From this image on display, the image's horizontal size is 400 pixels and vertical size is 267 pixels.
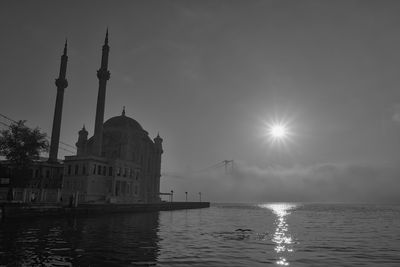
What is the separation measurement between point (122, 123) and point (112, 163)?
53.1 ft

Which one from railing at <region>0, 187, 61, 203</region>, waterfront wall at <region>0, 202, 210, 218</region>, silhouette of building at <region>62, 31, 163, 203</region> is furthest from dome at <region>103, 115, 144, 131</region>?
railing at <region>0, 187, 61, 203</region>

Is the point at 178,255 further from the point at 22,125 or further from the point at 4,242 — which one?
the point at 22,125

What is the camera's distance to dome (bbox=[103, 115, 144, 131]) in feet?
315

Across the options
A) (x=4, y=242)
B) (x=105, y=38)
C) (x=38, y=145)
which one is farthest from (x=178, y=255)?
(x=105, y=38)

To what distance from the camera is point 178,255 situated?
23.0 metres

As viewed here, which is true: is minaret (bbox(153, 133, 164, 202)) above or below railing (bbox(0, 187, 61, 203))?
above

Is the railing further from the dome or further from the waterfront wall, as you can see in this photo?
the dome

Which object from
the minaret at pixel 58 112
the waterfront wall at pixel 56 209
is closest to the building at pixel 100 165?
the minaret at pixel 58 112

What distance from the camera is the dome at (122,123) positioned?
Result: 96.0 m

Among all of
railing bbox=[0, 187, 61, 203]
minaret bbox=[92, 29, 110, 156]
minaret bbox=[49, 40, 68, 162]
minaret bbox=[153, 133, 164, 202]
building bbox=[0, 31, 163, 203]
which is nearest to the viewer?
railing bbox=[0, 187, 61, 203]

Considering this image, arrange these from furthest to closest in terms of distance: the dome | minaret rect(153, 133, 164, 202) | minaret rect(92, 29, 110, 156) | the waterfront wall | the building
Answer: minaret rect(153, 133, 164, 202)
the dome
minaret rect(92, 29, 110, 156)
the building
the waterfront wall

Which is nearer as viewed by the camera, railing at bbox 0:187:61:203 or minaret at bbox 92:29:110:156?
railing at bbox 0:187:61:203

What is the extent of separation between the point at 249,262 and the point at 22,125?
5100 cm

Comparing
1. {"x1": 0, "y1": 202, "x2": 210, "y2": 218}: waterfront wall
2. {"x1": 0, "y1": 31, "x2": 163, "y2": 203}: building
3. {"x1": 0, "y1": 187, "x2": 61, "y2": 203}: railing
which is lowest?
{"x1": 0, "y1": 202, "x2": 210, "y2": 218}: waterfront wall
